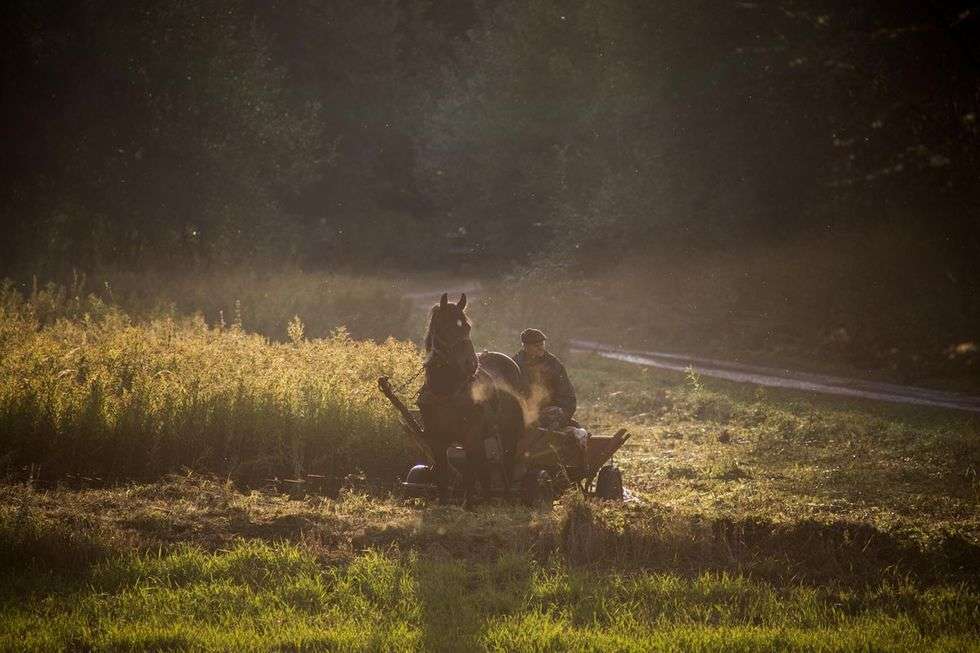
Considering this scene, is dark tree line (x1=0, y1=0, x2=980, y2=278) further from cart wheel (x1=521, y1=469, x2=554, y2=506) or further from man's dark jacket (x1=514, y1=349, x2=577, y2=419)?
cart wheel (x1=521, y1=469, x2=554, y2=506)

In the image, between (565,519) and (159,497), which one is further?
(159,497)

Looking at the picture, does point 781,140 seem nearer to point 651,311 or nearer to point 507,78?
point 651,311

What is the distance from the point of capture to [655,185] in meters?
39.2

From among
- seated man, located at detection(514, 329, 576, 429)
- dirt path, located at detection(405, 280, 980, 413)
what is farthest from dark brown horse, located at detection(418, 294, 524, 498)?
dirt path, located at detection(405, 280, 980, 413)

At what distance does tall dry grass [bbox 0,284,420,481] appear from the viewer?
41.3 feet

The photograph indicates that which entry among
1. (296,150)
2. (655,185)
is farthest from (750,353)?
(296,150)

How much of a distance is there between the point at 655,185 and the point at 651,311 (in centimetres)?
445

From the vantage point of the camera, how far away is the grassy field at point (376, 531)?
7.29 meters

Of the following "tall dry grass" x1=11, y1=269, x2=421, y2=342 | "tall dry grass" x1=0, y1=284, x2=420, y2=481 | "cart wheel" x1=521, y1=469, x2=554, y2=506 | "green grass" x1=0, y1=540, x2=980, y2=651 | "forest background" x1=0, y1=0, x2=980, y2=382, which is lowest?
"green grass" x1=0, y1=540, x2=980, y2=651

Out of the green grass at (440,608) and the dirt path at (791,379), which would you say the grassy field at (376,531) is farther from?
the dirt path at (791,379)

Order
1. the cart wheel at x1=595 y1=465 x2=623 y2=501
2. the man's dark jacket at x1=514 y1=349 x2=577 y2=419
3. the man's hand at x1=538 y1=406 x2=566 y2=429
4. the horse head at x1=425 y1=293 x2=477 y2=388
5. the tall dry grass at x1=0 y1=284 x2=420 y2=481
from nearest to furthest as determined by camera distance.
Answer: the horse head at x1=425 y1=293 x2=477 y2=388 → the cart wheel at x1=595 y1=465 x2=623 y2=501 → the man's hand at x1=538 y1=406 x2=566 y2=429 → the tall dry grass at x1=0 y1=284 x2=420 y2=481 → the man's dark jacket at x1=514 y1=349 x2=577 y2=419

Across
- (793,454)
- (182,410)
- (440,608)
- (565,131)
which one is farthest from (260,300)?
(565,131)

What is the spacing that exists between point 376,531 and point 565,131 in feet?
137

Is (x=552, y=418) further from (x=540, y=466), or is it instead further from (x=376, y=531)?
(x=376, y=531)
